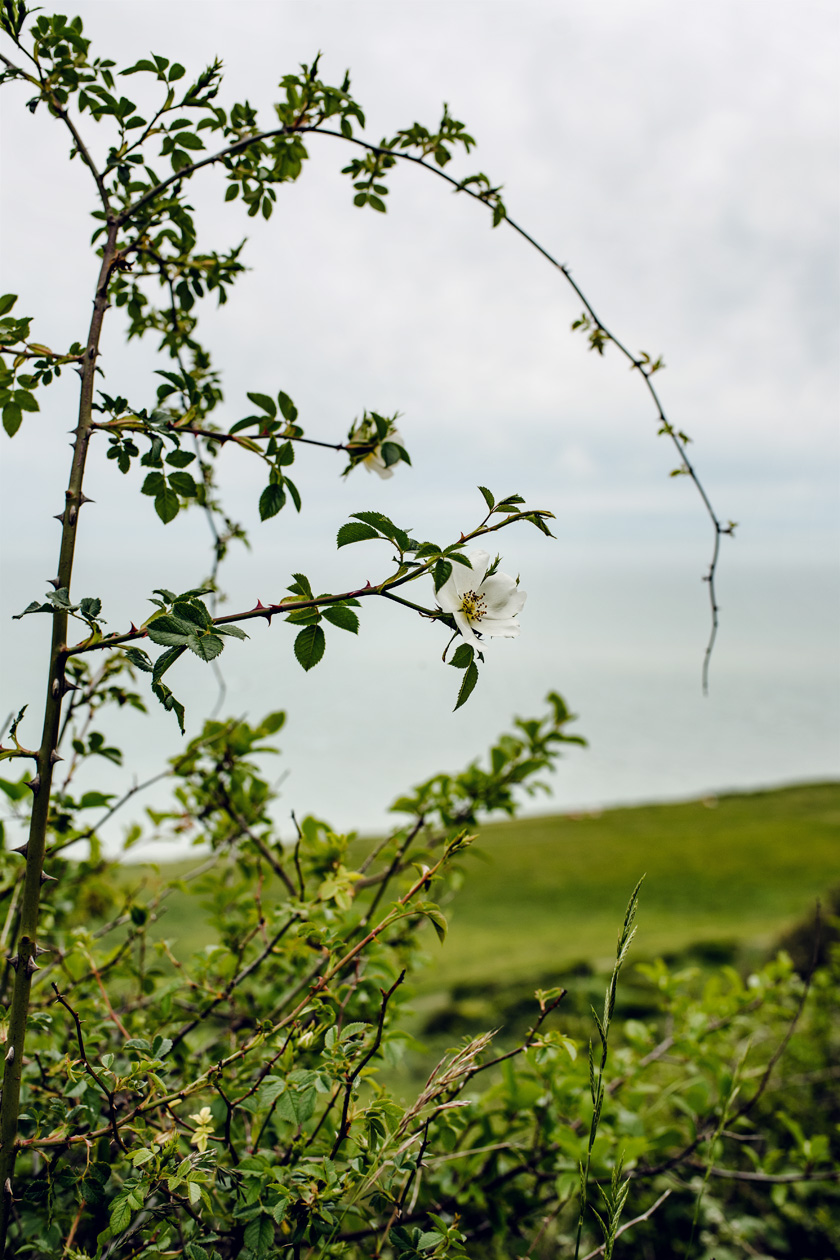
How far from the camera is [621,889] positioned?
6.22m

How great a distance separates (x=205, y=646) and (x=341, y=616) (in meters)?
0.15

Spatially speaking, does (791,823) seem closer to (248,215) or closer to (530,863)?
(530,863)

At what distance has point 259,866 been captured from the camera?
145 cm

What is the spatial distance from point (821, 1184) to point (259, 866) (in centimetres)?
191

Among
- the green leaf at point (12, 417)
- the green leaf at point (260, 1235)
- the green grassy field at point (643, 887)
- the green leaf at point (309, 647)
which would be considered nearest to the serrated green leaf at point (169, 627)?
the green leaf at point (309, 647)

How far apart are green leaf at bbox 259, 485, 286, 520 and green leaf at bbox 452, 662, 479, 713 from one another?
377 mm

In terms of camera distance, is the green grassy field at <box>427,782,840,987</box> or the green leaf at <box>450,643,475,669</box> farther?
the green grassy field at <box>427,782,840,987</box>

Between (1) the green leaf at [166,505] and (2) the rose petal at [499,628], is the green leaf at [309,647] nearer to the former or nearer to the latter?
(2) the rose petal at [499,628]

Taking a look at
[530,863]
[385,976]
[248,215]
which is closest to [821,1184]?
[385,976]

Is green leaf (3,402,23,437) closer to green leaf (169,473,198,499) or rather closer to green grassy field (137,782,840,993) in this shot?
green leaf (169,473,198,499)

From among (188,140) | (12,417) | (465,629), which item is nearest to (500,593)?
(465,629)

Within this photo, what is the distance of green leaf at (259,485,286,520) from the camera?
1.03 m

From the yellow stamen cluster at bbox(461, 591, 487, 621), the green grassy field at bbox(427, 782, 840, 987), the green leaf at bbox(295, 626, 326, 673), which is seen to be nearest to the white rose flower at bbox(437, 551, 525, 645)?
the yellow stamen cluster at bbox(461, 591, 487, 621)

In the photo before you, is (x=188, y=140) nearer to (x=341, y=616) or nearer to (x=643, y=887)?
(x=341, y=616)
